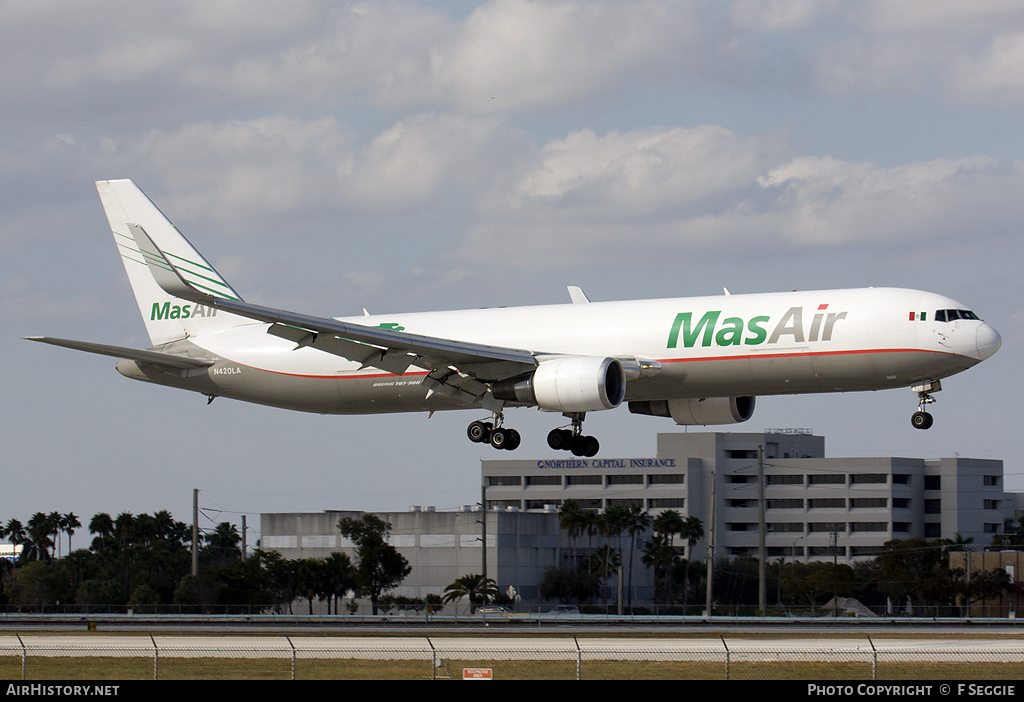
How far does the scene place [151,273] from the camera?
57.3 metres

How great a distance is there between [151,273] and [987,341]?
35584 mm

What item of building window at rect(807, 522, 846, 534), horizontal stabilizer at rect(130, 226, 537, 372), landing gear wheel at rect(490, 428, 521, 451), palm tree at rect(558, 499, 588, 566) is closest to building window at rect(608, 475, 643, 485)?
building window at rect(807, 522, 846, 534)

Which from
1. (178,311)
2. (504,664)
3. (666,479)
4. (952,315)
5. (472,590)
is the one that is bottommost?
(472,590)

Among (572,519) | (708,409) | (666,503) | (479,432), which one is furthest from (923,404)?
(666,503)

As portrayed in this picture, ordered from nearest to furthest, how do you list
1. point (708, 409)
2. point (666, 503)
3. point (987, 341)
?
point (987, 341) < point (708, 409) < point (666, 503)

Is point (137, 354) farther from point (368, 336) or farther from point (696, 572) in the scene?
point (696, 572)

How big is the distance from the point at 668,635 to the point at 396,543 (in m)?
93.9

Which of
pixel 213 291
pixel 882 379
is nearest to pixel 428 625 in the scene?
pixel 213 291

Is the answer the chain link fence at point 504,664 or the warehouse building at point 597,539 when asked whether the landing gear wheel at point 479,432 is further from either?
the warehouse building at point 597,539

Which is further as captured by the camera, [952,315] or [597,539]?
[597,539]

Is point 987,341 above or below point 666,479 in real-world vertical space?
above

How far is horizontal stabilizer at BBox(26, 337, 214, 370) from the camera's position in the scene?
45.5 m
